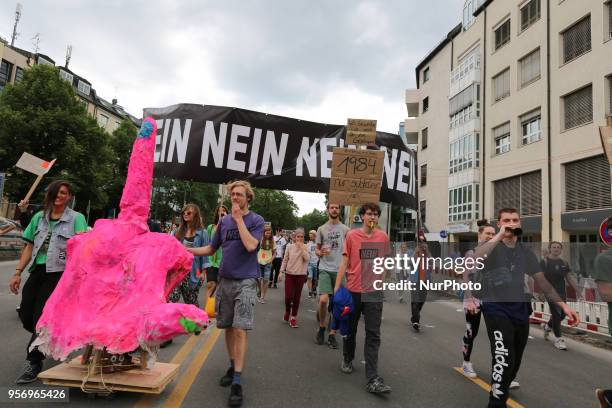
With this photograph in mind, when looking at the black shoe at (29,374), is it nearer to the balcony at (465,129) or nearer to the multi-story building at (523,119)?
the multi-story building at (523,119)

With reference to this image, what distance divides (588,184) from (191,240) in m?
19.7

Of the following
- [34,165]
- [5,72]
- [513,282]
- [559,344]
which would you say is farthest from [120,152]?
[513,282]

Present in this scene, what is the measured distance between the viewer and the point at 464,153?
99.6ft

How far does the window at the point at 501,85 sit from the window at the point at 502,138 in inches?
74.1

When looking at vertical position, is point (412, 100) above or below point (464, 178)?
above

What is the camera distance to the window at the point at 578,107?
1980 cm

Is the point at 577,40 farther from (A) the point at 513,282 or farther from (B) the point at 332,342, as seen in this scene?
(A) the point at 513,282

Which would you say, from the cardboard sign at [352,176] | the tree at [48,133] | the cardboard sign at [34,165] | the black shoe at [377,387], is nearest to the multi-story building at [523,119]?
the cardboard sign at [352,176]

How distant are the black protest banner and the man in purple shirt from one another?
239cm

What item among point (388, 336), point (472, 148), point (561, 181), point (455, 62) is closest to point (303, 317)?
point (388, 336)

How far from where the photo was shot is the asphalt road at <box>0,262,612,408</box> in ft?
12.8

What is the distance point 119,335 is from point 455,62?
115ft

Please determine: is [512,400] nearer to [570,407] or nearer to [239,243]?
[570,407]

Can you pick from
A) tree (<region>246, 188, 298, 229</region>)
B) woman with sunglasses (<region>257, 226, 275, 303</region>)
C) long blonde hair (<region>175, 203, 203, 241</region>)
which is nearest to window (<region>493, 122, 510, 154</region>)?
woman with sunglasses (<region>257, 226, 275, 303</region>)
